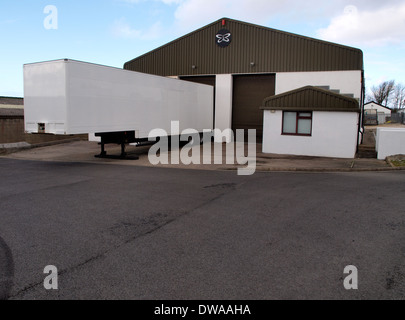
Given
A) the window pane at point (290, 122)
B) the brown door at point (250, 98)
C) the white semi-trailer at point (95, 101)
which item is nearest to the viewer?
the white semi-trailer at point (95, 101)

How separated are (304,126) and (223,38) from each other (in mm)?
10185

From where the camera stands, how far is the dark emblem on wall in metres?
24.6

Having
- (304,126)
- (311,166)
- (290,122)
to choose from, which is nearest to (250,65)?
(290,122)

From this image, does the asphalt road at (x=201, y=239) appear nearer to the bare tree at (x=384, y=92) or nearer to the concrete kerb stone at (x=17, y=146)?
the concrete kerb stone at (x=17, y=146)

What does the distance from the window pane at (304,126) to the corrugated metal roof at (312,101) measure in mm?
665

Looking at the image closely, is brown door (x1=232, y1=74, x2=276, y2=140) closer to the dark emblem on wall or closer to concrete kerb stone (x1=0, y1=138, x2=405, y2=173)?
the dark emblem on wall

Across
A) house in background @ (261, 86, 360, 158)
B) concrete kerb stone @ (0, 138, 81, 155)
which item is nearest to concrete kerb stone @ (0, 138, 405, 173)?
house in background @ (261, 86, 360, 158)

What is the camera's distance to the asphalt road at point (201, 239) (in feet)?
13.6

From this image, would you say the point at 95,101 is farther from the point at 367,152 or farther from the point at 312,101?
the point at 367,152

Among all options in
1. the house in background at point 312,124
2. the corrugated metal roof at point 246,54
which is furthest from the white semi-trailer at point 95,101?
the corrugated metal roof at point 246,54

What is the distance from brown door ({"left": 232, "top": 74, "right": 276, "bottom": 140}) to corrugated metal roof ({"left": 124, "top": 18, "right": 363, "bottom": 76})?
72 centimetres

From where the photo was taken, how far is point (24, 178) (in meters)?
11.5

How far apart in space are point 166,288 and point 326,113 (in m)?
15.3
